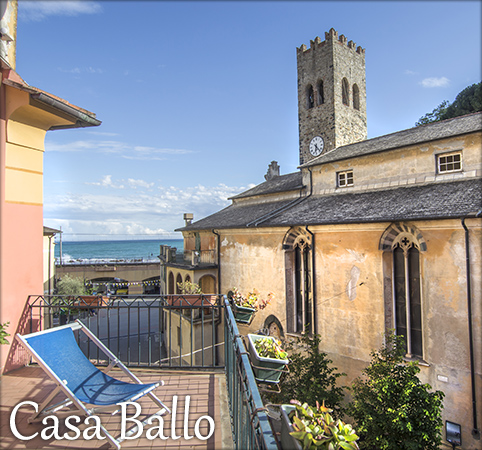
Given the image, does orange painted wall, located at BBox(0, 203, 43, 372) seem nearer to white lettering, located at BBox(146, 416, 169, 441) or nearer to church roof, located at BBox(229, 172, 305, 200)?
white lettering, located at BBox(146, 416, 169, 441)

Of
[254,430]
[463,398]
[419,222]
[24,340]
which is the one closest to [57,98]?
[24,340]

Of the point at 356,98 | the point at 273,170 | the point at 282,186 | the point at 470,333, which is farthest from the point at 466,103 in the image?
the point at 470,333

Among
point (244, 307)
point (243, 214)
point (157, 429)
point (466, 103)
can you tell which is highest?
point (466, 103)

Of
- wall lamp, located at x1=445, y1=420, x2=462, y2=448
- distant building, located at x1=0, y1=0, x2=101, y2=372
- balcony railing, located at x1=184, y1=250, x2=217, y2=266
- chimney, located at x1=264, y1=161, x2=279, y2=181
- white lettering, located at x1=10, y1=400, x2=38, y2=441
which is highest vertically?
chimney, located at x1=264, y1=161, x2=279, y2=181

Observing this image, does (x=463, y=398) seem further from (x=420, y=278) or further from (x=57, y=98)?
(x=57, y=98)

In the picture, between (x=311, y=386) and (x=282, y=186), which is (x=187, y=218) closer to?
(x=282, y=186)

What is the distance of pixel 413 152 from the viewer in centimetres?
1302

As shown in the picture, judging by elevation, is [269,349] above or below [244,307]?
below

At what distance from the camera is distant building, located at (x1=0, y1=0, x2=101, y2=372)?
5.61 meters

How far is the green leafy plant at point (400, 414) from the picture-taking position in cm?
740

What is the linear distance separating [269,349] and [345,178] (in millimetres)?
12467

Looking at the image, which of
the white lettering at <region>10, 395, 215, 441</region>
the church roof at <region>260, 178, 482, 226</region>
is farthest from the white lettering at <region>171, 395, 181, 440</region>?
the church roof at <region>260, 178, 482, 226</region>

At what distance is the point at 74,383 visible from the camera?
4039 millimetres

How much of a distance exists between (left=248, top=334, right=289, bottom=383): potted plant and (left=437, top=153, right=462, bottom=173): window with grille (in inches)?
419
